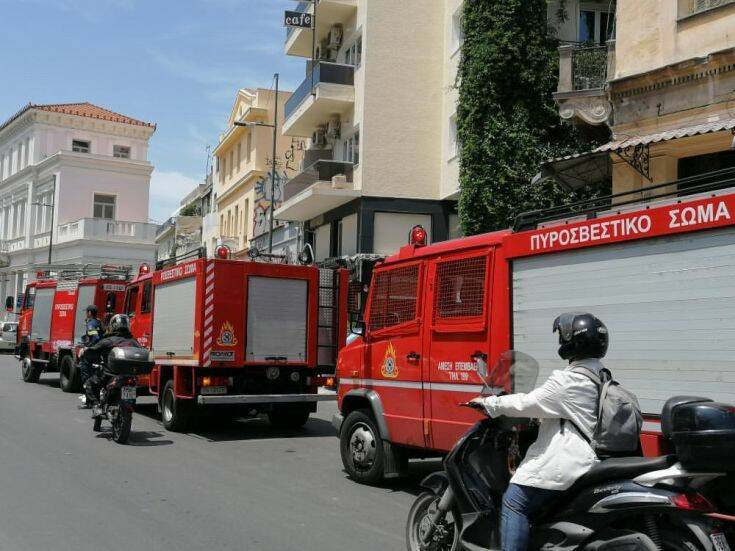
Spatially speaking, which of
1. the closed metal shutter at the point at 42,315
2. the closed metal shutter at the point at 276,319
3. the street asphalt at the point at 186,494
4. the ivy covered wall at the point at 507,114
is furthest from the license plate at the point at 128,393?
the ivy covered wall at the point at 507,114

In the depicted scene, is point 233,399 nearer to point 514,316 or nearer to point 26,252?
point 514,316

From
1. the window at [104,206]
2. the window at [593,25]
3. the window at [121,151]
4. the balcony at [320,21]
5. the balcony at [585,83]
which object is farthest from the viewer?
the window at [121,151]

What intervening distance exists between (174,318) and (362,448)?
583 centimetres

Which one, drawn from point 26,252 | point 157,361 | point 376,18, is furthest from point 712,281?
point 26,252

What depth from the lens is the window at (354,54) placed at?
88.3 feet

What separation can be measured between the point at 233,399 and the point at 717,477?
881 cm

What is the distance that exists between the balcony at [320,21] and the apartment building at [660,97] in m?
14.3

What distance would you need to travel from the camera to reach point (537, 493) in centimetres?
435

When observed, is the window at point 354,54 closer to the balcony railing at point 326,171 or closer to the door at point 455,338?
the balcony railing at point 326,171

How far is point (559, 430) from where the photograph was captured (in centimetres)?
433

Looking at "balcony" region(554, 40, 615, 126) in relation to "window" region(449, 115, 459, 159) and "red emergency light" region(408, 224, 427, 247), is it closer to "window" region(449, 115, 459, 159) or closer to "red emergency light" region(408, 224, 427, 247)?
"red emergency light" region(408, 224, 427, 247)

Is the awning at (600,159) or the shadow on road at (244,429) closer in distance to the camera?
the awning at (600,159)

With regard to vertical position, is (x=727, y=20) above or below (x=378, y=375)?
above

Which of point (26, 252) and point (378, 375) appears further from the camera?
point (26, 252)
